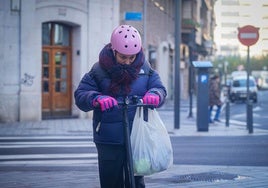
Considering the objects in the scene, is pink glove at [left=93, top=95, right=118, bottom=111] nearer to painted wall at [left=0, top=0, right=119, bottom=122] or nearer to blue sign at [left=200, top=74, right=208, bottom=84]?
blue sign at [left=200, top=74, right=208, bottom=84]

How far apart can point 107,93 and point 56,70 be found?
16.0m

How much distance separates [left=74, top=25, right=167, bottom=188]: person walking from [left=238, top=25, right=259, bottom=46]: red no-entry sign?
13.1m

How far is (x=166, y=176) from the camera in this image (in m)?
8.06

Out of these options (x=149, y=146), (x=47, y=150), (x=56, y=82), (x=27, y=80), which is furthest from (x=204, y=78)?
(x=149, y=146)

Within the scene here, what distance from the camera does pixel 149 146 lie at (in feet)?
13.8

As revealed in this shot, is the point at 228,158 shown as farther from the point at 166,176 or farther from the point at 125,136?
the point at 125,136

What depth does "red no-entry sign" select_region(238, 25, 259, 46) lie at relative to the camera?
17.1m

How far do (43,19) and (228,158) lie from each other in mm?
10417

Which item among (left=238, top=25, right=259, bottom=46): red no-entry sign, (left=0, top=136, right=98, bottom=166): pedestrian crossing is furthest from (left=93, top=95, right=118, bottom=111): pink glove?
(left=238, top=25, right=259, bottom=46): red no-entry sign

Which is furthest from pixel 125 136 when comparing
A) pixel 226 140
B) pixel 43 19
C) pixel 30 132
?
pixel 43 19

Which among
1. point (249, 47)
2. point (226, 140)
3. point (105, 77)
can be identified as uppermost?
point (249, 47)

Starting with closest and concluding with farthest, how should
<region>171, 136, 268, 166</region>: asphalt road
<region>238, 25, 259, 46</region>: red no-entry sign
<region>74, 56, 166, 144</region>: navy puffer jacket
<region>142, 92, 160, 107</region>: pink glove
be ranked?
1. <region>142, 92, 160, 107</region>: pink glove
2. <region>74, 56, 166, 144</region>: navy puffer jacket
3. <region>171, 136, 268, 166</region>: asphalt road
4. <region>238, 25, 259, 46</region>: red no-entry sign

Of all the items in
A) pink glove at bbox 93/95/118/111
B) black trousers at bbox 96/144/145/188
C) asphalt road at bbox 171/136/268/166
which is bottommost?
asphalt road at bbox 171/136/268/166

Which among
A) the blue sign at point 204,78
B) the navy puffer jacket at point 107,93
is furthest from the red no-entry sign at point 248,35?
the navy puffer jacket at point 107,93
